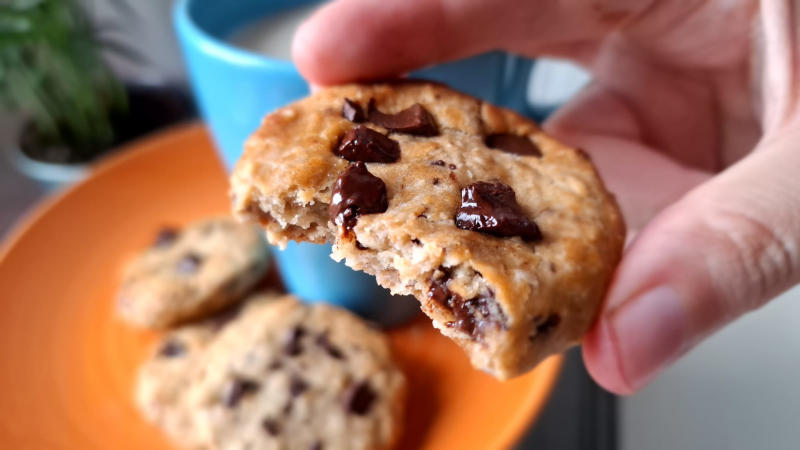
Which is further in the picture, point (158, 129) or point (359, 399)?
point (158, 129)

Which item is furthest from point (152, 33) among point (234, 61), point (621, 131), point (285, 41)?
point (621, 131)

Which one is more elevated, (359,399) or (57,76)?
(57,76)

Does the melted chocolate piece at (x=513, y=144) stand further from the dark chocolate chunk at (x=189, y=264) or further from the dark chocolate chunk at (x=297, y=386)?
the dark chocolate chunk at (x=189, y=264)


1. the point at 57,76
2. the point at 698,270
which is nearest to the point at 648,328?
the point at 698,270

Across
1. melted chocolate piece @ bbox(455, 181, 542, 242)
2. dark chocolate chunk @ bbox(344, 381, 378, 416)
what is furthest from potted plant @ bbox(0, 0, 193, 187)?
melted chocolate piece @ bbox(455, 181, 542, 242)

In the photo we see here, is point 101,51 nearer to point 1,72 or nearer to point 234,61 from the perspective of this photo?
point 1,72

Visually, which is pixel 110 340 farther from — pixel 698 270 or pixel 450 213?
pixel 698 270
